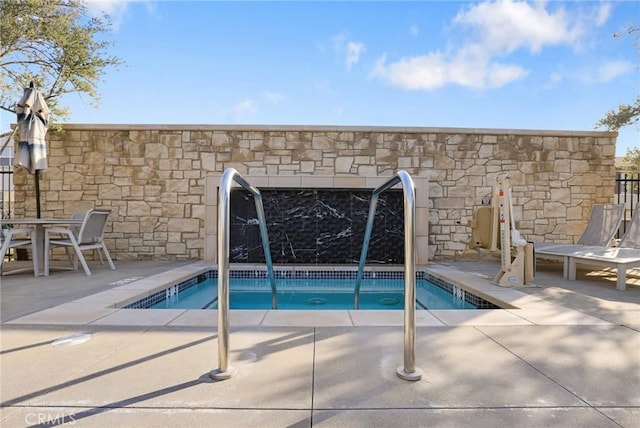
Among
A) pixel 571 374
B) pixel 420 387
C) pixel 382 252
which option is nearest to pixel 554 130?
pixel 382 252

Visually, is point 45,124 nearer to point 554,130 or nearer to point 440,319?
point 440,319

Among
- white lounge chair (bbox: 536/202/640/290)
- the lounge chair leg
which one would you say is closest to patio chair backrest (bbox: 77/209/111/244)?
white lounge chair (bbox: 536/202/640/290)

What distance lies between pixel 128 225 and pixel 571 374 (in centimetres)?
701

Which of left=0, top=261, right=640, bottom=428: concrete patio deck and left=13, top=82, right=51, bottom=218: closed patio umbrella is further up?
left=13, top=82, right=51, bottom=218: closed patio umbrella

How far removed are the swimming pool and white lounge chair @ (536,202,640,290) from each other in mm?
1603

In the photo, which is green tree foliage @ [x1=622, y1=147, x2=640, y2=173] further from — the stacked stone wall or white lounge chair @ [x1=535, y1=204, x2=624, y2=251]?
white lounge chair @ [x1=535, y1=204, x2=624, y2=251]

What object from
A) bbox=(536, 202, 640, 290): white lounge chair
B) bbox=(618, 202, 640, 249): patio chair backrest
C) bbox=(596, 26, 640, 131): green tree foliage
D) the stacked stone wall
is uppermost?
bbox=(596, 26, 640, 131): green tree foliage

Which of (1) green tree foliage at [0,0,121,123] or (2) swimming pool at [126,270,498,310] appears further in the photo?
(1) green tree foliage at [0,0,121,123]

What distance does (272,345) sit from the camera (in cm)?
220

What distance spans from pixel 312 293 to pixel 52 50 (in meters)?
6.51

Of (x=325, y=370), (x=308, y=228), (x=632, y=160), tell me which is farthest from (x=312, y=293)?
(x=632, y=160)

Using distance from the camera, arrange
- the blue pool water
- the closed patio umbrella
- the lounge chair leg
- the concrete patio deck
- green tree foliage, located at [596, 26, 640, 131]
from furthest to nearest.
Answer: green tree foliage, located at [596, 26, 640, 131] < the closed patio umbrella < the blue pool water < the lounge chair leg < the concrete patio deck

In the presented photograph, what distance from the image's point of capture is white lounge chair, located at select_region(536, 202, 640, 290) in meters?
4.06

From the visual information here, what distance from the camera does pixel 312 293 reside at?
204 inches
